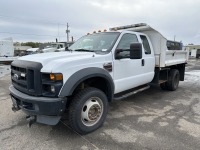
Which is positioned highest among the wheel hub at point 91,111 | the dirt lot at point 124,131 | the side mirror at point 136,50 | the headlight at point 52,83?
the side mirror at point 136,50

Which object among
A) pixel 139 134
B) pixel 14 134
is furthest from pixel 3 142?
pixel 139 134

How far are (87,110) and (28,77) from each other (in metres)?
1.19

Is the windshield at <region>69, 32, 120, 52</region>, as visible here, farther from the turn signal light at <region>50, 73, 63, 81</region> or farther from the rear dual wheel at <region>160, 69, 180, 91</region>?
Answer: the rear dual wheel at <region>160, 69, 180, 91</region>

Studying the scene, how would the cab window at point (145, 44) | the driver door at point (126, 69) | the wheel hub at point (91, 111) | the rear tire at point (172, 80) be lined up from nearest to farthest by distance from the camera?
the wheel hub at point (91, 111) → the driver door at point (126, 69) → the cab window at point (145, 44) → the rear tire at point (172, 80)

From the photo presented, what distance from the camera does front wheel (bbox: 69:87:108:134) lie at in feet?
10.5

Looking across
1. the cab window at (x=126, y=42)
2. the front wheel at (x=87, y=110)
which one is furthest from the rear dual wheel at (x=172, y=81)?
the front wheel at (x=87, y=110)

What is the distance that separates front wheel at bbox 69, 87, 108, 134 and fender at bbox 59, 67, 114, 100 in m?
0.27

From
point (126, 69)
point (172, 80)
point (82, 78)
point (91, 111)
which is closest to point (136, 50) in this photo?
point (126, 69)

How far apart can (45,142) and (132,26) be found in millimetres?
3905

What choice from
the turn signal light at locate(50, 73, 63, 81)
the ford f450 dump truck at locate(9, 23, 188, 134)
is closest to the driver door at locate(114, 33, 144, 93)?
the ford f450 dump truck at locate(9, 23, 188, 134)

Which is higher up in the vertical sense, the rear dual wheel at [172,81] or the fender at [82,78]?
the fender at [82,78]

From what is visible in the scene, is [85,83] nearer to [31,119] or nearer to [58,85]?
[58,85]

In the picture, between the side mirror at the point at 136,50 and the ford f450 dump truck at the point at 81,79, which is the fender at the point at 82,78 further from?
the side mirror at the point at 136,50

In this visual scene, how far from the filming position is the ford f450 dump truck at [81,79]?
3.00 m
